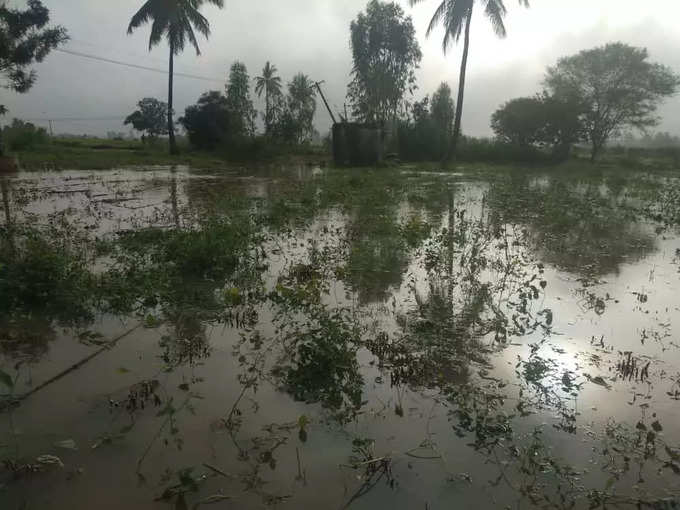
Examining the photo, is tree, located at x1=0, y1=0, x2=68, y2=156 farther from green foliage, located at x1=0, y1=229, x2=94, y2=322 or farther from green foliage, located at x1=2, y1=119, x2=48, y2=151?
green foliage, located at x1=0, y1=229, x2=94, y2=322

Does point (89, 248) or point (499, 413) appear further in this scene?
point (89, 248)

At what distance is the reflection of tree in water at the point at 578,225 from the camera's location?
19.7 ft

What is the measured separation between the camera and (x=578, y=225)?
8297 millimetres

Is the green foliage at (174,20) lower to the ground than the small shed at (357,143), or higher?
higher

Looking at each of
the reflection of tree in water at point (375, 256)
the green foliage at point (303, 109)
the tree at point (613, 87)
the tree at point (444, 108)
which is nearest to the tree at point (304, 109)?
the green foliage at point (303, 109)

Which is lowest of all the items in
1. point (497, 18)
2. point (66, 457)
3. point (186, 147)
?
point (66, 457)

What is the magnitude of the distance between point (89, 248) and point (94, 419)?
4.00 m

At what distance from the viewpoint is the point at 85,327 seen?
11.8 feet

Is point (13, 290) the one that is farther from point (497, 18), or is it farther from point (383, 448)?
point (497, 18)

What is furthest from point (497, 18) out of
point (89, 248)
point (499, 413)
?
point (499, 413)

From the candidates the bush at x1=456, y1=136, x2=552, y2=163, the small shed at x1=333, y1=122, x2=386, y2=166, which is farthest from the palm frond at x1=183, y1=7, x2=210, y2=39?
the bush at x1=456, y1=136, x2=552, y2=163

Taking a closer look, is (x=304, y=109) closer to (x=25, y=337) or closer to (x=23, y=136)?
(x=23, y=136)

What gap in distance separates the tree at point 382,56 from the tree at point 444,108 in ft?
9.37

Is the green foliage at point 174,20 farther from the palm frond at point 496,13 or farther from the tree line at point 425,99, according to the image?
the palm frond at point 496,13
